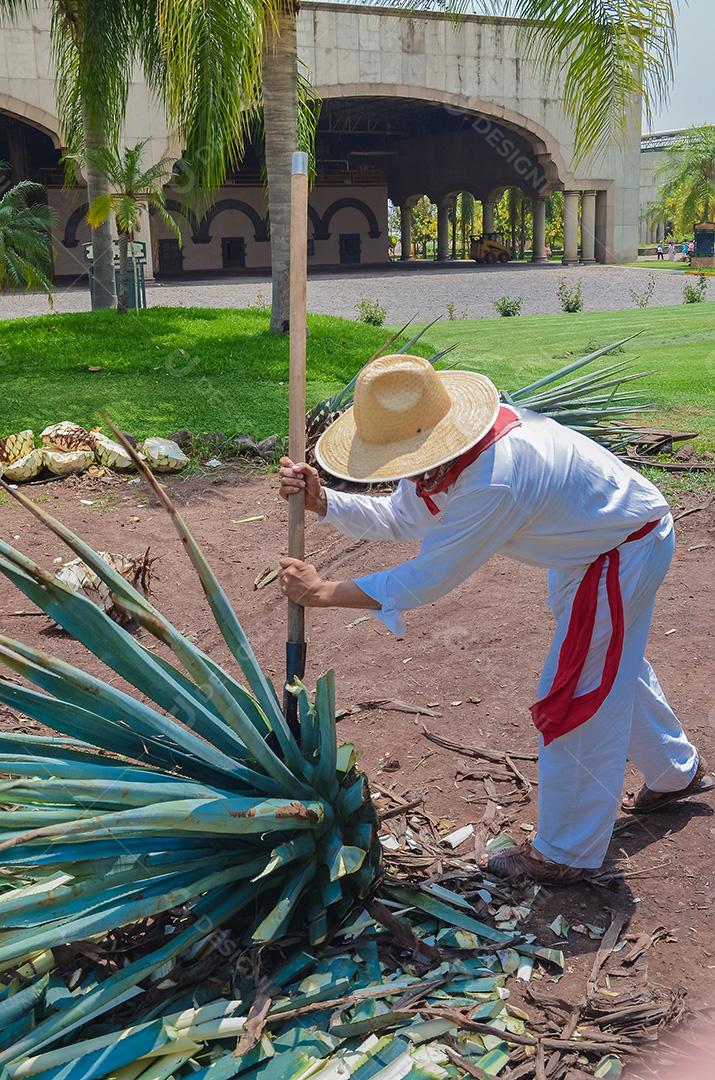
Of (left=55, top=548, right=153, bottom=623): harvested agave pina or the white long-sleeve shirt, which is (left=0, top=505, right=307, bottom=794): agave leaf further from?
(left=55, top=548, right=153, bottom=623): harvested agave pina

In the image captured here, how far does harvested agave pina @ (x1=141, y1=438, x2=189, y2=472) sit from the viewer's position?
756 cm

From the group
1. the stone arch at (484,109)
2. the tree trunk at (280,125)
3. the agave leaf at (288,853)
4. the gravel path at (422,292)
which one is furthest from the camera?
the stone arch at (484,109)

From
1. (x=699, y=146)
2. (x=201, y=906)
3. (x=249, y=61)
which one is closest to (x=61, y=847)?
(x=201, y=906)

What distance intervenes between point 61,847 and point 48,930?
0.64ft

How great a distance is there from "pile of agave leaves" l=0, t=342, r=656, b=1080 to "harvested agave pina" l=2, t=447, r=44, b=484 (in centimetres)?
499

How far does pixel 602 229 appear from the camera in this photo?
110 feet

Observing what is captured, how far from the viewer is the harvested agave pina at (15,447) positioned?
7566mm

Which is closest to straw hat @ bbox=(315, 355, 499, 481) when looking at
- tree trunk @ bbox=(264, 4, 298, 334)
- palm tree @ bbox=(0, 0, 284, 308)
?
palm tree @ bbox=(0, 0, 284, 308)

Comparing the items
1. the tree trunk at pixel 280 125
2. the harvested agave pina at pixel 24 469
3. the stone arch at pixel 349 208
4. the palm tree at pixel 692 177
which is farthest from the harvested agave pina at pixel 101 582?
the palm tree at pixel 692 177

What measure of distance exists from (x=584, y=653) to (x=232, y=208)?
36798 millimetres

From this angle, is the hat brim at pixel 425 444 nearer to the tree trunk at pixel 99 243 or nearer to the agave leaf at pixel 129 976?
the agave leaf at pixel 129 976

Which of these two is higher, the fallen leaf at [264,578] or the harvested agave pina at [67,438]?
the harvested agave pina at [67,438]

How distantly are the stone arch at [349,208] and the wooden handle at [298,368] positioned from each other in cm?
3817

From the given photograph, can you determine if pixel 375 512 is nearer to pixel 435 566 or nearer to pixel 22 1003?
pixel 435 566
